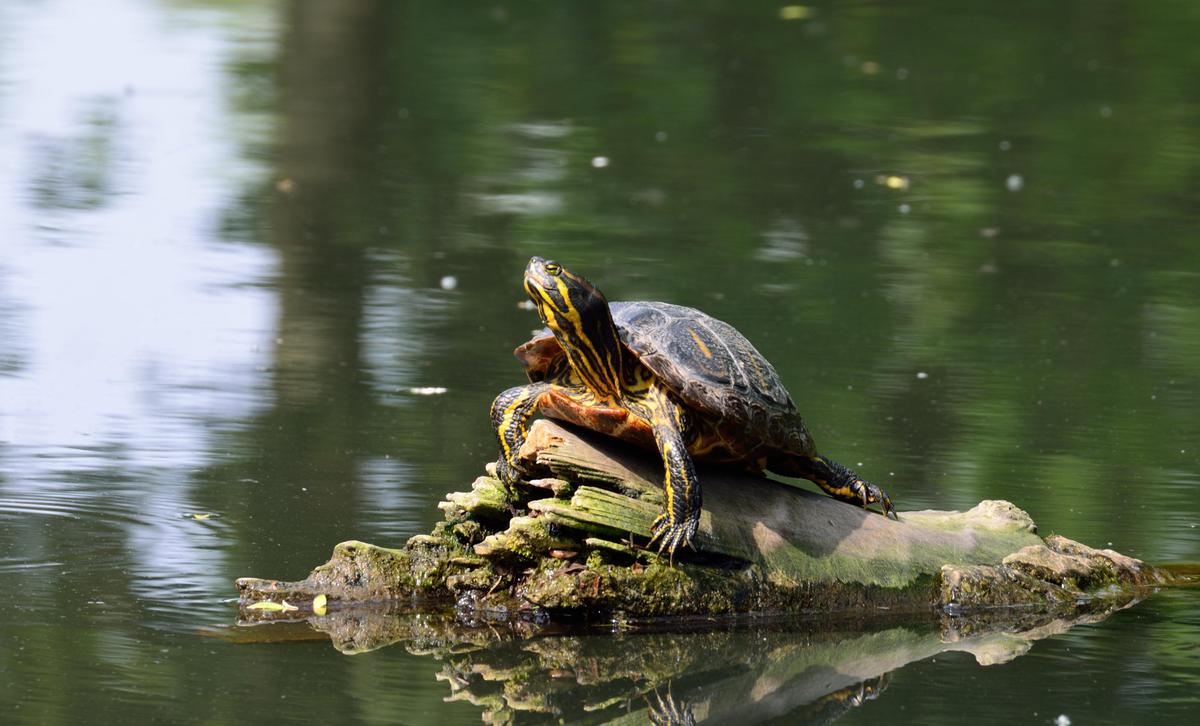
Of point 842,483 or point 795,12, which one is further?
point 795,12

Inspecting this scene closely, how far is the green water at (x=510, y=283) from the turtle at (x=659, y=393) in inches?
21.3

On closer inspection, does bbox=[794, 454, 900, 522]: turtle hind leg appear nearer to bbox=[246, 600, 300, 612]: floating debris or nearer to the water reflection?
the water reflection

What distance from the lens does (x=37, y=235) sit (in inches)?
389

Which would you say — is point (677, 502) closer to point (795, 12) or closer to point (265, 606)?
point (265, 606)

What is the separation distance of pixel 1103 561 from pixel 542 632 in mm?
1683

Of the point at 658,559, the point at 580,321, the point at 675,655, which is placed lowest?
the point at 675,655

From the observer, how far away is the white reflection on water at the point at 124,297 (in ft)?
18.7

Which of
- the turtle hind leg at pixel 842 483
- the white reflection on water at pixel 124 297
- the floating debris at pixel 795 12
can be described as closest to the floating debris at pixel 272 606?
the white reflection on water at pixel 124 297

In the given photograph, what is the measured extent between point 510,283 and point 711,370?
431 centimetres

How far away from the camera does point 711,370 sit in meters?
4.82

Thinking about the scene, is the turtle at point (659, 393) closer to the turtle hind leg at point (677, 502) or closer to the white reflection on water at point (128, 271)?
the turtle hind leg at point (677, 502)

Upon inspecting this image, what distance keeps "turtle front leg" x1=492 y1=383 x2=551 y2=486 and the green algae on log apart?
0.09 m

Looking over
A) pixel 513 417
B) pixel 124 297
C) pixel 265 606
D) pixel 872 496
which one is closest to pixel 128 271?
pixel 124 297

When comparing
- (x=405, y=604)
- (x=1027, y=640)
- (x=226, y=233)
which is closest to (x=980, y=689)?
(x=1027, y=640)
